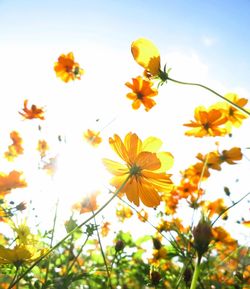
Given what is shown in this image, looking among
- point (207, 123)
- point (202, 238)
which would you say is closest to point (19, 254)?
point (202, 238)

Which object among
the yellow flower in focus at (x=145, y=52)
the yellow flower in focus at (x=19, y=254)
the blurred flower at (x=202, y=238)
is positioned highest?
the yellow flower in focus at (x=145, y=52)

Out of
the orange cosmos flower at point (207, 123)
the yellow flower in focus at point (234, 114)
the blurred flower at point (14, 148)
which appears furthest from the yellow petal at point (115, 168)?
the blurred flower at point (14, 148)


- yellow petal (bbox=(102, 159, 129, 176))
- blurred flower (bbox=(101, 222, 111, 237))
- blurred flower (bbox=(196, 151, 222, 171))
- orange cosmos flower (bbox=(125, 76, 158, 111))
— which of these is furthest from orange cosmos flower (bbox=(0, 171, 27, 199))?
blurred flower (bbox=(101, 222, 111, 237))

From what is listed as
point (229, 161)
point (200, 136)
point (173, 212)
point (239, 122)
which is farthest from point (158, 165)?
point (173, 212)

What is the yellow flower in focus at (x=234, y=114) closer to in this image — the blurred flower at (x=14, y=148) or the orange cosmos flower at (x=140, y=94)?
the orange cosmos flower at (x=140, y=94)

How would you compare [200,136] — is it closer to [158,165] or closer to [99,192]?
Result: [99,192]

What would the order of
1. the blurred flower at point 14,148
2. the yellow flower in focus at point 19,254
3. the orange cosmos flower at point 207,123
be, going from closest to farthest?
the yellow flower in focus at point 19,254 < the orange cosmos flower at point 207,123 < the blurred flower at point 14,148

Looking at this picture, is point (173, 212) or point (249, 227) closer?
point (249, 227)
